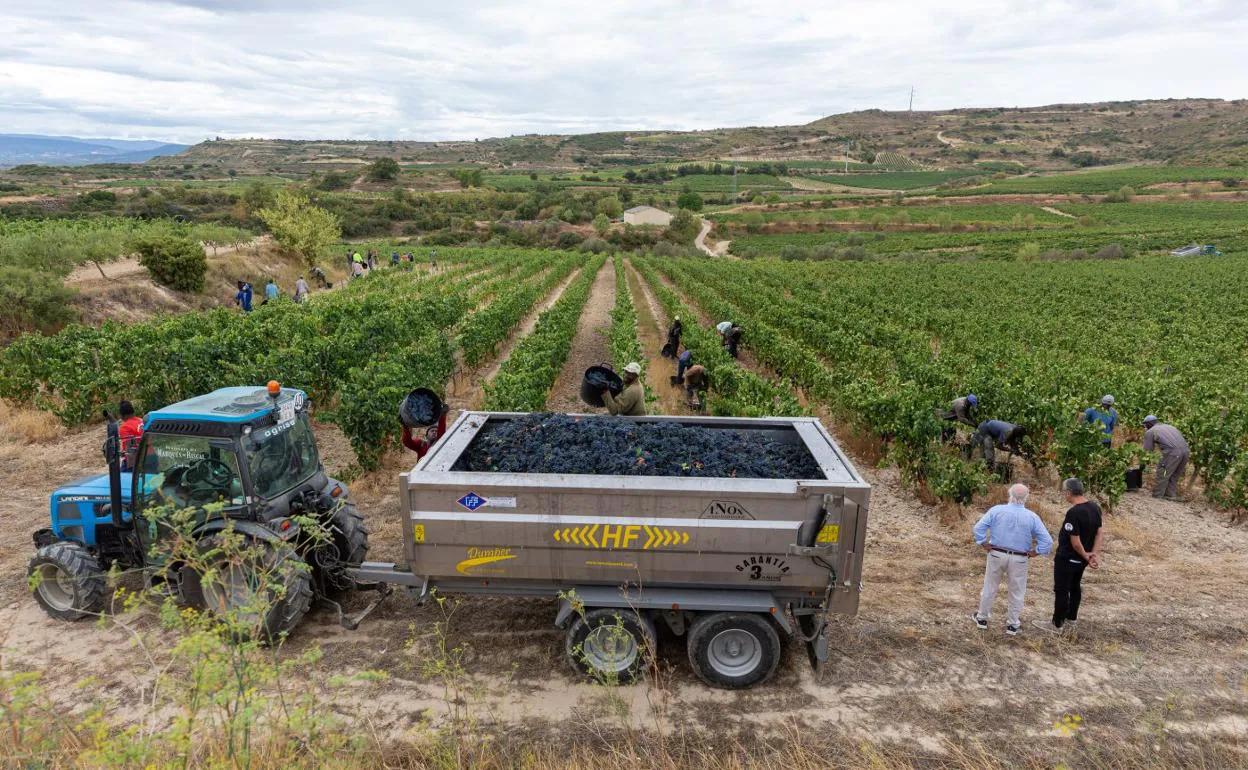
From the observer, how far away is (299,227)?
123 feet

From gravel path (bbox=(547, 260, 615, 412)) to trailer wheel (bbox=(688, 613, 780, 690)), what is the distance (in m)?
8.14

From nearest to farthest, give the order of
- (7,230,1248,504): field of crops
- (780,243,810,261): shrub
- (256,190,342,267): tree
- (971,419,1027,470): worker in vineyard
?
(971,419,1027,470): worker in vineyard < (7,230,1248,504): field of crops < (256,190,342,267): tree < (780,243,810,261): shrub

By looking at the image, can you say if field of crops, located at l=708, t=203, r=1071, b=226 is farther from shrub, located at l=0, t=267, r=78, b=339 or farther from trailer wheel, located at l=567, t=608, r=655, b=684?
trailer wheel, located at l=567, t=608, r=655, b=684

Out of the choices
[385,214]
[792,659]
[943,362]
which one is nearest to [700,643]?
[792,659]

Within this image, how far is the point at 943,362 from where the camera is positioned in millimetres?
15781

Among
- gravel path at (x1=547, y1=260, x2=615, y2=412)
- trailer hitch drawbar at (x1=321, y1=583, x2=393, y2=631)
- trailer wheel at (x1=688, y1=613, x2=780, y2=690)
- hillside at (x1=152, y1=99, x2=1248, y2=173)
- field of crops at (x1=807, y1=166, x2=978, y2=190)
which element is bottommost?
gravel path at (x1=547, y1=260, x2=615, y2=412)

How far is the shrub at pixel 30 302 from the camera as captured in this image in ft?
65.4

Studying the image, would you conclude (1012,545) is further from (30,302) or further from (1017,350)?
(30,302)

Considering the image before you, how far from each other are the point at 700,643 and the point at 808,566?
1.17 m

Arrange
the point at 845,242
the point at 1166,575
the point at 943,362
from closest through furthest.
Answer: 1. the point at 1166,575
2. the point at 943,362
3. the point at 845,242

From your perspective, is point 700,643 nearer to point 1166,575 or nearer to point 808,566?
point 808,566

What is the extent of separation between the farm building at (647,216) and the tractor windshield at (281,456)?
74.0 m

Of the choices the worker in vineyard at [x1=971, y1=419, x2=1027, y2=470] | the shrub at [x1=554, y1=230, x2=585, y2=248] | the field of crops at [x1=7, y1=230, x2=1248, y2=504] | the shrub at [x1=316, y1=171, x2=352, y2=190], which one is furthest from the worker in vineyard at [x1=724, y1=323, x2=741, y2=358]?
the shrub at [x1=316, y1=171, x2=352, y2=190]

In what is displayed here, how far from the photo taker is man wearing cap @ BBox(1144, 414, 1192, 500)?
409 inches
